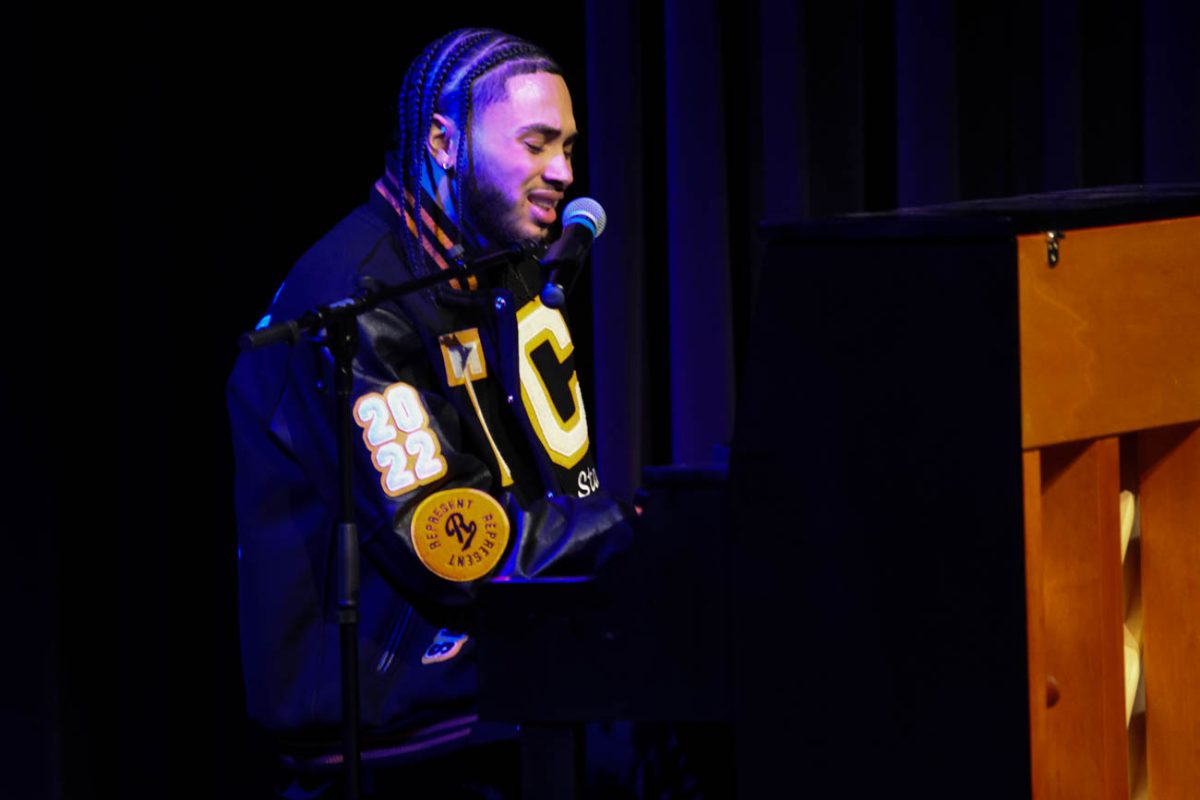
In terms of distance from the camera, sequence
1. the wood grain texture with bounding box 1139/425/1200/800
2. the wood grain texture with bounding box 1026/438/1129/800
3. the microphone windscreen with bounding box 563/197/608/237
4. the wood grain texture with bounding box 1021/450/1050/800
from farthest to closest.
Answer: the microphone windscreen with bounding box 563/197/608/237 → the wood grain texture with bounding box 1139/425/1200/800 → the wood grain texture with bounding box 1026/438/1129/800 → the wood grain texture with bounding box 1021/450/1050/800

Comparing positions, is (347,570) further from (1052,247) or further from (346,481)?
(1052,247)

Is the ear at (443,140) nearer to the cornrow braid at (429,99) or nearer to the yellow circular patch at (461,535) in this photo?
the cornrow braid at (429,99)

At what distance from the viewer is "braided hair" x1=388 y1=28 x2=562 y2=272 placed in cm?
216

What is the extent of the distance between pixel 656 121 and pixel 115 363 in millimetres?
1112

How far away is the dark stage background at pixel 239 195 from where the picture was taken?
304cm

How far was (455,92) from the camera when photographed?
217cm

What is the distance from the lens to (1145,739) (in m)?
1.74

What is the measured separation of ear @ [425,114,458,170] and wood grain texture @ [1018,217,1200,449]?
0.94m

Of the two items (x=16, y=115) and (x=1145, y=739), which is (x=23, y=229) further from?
(x=1145, y=739)

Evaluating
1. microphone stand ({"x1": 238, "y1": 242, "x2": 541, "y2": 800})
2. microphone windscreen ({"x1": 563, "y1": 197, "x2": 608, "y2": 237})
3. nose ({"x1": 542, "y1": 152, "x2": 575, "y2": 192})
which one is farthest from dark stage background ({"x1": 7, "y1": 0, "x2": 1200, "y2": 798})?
microphone stand ({"x1": 238, "y1": 242, "x2": 541, "y2": 800})

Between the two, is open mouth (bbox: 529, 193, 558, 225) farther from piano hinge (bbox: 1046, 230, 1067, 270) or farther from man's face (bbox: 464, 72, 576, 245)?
piano hinge (bbox: 1046, 230, 1067, 270)

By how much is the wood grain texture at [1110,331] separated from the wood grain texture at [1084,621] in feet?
0.20

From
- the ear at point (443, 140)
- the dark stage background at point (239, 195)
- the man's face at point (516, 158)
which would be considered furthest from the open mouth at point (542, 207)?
the dark stage background at point (239, 195)

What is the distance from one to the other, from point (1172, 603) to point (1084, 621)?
0.16 meters
